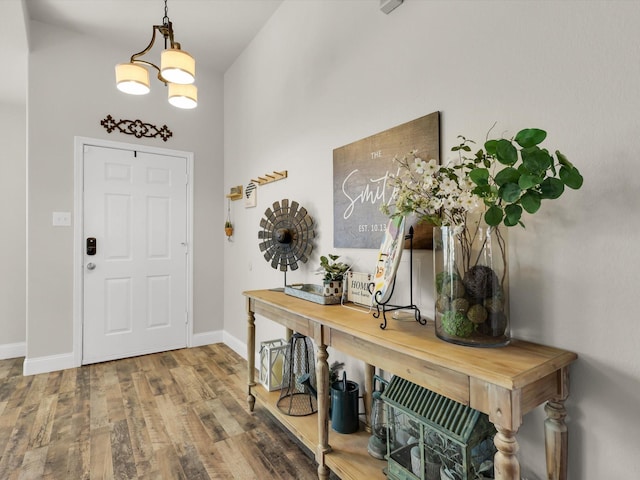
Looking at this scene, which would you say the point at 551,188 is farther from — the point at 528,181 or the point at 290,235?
the point at 290,235

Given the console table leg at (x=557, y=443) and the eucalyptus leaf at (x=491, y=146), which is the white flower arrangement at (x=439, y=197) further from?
the console table leg at (x=557, y=443)

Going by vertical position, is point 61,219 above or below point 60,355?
above

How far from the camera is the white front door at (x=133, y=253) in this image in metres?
3.29

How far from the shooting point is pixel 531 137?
3.28 feet

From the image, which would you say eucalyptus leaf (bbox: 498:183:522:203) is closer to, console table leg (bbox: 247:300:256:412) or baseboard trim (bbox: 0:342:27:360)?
console table leg (bbox: 247:300:256:412)

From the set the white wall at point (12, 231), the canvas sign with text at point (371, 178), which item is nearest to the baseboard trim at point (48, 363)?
the white wall at point (12, 231)

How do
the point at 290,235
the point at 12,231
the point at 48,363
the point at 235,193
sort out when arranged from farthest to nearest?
the point at 12,231 → the point at 235,193 → the point at 48,363 → the point at 290,235

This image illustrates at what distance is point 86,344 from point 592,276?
3812mm

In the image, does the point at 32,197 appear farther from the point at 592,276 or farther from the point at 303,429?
the point at 592,276

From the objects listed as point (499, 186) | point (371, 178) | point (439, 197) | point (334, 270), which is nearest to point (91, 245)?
point (334, 270)

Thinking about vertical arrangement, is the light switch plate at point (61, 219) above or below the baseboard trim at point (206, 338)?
above

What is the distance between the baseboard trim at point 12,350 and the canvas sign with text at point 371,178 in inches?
146

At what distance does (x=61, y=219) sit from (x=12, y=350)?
166cm

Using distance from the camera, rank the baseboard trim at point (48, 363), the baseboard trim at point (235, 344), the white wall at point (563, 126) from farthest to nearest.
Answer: the baseboard trim at point (235, 344) → the baseboard trim at point (48, 363) → the white wall at point (563, 126)
